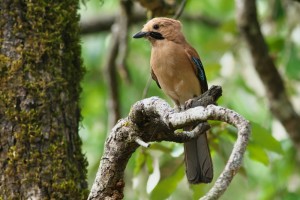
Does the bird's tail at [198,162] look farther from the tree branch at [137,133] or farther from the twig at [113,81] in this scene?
the twig at [113,81]

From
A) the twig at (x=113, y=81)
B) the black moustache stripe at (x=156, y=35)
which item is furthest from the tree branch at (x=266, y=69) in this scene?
the twig at (x=113, y=81)

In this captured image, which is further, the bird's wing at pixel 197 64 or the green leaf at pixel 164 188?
the bird's wing at pixel 197 64

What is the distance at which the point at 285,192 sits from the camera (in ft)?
18.8

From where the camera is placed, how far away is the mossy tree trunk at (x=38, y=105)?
148 inches

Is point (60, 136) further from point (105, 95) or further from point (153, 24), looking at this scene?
point (105, 95)

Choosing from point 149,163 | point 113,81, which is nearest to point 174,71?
point 149,163

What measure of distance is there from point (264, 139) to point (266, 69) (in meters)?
1.61

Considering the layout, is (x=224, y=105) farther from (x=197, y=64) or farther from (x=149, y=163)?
(x=149, y=163)

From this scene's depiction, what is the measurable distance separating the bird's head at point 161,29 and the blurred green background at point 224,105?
19.7 inches

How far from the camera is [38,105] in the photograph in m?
3.90

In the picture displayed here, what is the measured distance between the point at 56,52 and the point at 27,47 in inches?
7.3

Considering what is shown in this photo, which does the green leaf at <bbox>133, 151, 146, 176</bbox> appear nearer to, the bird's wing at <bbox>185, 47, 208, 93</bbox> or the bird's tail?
the bird's tail

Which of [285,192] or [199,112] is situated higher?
[285,192]

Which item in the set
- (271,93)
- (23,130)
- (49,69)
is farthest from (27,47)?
(271,93)
